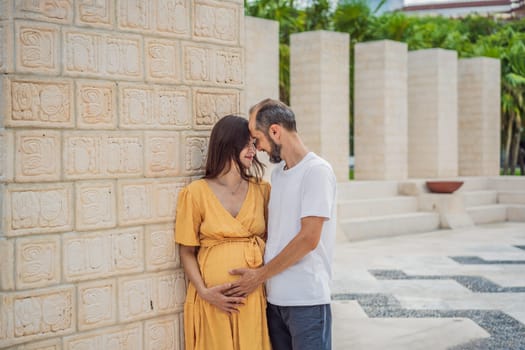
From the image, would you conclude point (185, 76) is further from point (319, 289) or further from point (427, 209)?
point (427, 209)

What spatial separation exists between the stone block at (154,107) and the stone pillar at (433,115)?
38.4 ft

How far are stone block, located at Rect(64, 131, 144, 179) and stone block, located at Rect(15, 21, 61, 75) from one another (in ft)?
1.02

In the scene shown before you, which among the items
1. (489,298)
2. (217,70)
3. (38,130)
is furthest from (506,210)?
(38,130)

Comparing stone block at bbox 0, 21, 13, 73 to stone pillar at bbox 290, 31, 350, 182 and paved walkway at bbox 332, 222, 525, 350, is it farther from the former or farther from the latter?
stone pillar at bbox 290, 31, 350, 182

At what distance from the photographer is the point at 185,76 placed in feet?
11.1

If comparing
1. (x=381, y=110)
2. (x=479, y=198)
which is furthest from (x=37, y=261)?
(x=479, y=198)

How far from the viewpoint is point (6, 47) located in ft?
9.25

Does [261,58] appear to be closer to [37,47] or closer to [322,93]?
[322,93]

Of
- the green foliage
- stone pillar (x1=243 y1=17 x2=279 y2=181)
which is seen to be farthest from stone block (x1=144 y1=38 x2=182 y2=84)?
the green foliage

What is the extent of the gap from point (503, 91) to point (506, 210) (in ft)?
28.7

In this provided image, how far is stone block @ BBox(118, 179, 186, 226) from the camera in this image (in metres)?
3.21

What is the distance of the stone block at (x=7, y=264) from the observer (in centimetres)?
284

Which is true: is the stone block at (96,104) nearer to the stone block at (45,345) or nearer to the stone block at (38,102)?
the stone block at (38,102)

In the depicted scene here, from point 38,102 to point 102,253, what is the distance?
740 millimetres
